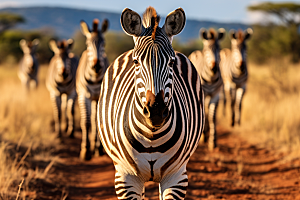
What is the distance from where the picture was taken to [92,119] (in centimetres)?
645

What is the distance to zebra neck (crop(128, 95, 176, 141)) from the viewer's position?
2338mm

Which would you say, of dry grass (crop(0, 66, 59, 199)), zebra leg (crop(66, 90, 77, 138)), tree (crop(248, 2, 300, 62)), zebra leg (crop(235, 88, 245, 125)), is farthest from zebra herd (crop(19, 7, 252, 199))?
tree (crop(248, 2, 300, 62))

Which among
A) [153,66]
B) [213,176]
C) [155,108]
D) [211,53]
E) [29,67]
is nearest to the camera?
[155,108]

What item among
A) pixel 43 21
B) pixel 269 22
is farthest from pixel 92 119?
pixel 43 21

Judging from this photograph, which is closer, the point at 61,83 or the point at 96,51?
the point at 96,51

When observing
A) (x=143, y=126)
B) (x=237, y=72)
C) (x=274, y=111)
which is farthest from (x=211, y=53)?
(x=143, y=126)

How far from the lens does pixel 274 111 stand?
341 inches

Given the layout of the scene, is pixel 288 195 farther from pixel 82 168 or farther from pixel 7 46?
pixel 7 46

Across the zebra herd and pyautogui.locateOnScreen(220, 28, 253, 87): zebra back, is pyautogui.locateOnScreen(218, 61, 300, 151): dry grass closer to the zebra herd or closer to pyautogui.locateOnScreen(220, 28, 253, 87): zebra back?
pyautogui.locateOnScreen(220, 28, 253, 87): zebra back

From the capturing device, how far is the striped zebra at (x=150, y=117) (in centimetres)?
221

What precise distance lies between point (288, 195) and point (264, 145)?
2.81 meters

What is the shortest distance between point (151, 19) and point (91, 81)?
3.88 meters

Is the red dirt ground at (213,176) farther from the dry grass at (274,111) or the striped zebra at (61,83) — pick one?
the striped zebra at (61,83)

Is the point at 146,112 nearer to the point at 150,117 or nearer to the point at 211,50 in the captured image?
the point at 150,117
